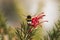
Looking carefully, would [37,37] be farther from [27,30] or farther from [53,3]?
[53,3]

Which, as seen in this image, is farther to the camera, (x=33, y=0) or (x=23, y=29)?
(x=33, y=0)

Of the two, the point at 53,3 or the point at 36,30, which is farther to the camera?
the point at 53,3

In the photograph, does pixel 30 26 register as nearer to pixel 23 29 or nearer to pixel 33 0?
pixel 23 29

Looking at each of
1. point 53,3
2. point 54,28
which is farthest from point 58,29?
point 53,3

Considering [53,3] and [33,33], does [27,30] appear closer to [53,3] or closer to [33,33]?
[33,33]

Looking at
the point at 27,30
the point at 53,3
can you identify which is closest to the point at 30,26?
the point at 27,30

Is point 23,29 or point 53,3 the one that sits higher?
point 23,29

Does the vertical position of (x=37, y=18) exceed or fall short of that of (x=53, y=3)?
it exceeds it

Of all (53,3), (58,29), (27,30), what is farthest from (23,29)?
(53,3)
